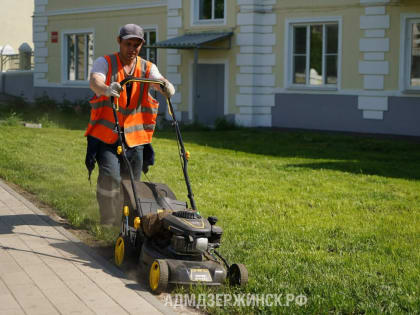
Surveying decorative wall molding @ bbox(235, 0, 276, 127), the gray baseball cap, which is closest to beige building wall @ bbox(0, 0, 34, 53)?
decorative wall molding @ bbox(235, 0, 276, 127)

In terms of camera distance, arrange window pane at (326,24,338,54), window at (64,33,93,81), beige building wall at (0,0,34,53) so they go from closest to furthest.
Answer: window pane at (326,24,338,54)
window at (64,33,93,81)
beige building wall at (0,0,34,53)

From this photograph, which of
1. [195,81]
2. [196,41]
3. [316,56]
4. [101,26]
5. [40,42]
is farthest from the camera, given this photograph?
[40,42]

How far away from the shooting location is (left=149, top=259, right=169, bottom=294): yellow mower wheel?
18.3 ft

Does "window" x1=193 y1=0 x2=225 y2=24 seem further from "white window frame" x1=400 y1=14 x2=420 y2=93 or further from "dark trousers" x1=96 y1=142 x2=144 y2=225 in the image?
"dark trousers" x1=96 y1=142 x2=144 y2=225

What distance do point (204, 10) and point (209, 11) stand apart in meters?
0.24

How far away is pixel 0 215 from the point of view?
8453 millimetres

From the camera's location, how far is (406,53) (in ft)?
62.5

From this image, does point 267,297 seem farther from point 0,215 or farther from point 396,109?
point 396,109

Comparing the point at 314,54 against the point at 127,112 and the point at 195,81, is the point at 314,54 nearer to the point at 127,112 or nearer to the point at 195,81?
the point at 195,81

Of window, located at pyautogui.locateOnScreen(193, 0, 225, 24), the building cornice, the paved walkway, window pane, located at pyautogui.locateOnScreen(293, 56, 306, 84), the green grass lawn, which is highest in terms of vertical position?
the building cornice

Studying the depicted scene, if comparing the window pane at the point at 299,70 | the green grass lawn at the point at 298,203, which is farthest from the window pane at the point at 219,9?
the green grass lawn at the point at 298,203

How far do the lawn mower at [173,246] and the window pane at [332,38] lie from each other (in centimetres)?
1476

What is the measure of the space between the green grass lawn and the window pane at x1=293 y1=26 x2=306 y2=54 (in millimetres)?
4222

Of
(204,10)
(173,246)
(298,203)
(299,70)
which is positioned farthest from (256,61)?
(173,246)
